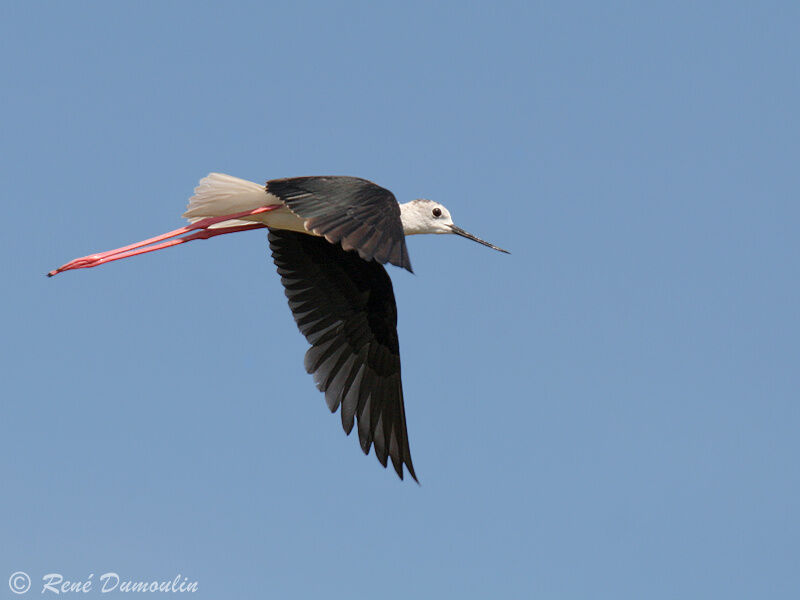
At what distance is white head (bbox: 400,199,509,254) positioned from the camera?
1108 cm

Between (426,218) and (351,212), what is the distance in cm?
283

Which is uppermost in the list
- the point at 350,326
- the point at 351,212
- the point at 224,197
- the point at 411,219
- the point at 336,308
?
the point at 224,197

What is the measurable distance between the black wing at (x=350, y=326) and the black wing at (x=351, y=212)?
151cm

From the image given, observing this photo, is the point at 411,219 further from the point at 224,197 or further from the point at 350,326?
the point at 224,197

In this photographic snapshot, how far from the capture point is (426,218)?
36.6 ft

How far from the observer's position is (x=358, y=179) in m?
9.01

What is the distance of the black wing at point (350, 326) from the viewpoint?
34.3 ft

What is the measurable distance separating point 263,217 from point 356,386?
63.9 inches

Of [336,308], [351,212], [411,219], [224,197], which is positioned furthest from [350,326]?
[351,212]

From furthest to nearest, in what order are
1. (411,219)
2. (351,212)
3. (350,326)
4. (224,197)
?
1. (411,219)
2. (350,326)
3. (224,197)
4. (351,212)

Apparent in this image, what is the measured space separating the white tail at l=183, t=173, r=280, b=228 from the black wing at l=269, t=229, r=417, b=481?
0.60 m

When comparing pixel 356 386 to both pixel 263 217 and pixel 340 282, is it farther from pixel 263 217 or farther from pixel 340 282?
pixel 263 217

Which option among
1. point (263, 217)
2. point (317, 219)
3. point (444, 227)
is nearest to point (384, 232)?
point (317, 219)

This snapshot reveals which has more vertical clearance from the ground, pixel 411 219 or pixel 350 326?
pixel 411 219
